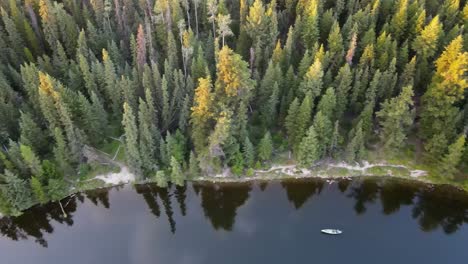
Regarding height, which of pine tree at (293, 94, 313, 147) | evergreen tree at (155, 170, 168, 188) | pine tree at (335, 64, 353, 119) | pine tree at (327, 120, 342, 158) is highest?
pine tree at (335, 64, 353, 119)

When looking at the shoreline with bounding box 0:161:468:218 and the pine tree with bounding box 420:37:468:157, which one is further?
the shoreline with bounding box 0:161:468:218

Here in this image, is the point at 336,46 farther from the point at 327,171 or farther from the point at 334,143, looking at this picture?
the point at 327,171

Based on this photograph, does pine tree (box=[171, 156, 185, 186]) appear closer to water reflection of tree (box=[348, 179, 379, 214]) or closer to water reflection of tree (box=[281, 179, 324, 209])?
water reflection of tree (box=[281, 179, 324, 209])

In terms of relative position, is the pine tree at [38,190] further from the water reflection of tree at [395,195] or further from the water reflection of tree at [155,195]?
the water reflection of tree at [395,195]

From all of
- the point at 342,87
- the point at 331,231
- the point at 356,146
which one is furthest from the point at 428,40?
Answer: the point at 331,231

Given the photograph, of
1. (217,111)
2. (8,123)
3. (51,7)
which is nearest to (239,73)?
(217,111)

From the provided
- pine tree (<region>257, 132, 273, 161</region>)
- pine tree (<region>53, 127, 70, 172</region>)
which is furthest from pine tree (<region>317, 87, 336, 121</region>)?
pine tree (<region>53, 127, 70, 172</region>)

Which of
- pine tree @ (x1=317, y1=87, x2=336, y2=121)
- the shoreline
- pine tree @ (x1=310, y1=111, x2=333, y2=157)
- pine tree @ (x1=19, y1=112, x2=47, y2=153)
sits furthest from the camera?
the shoreline
